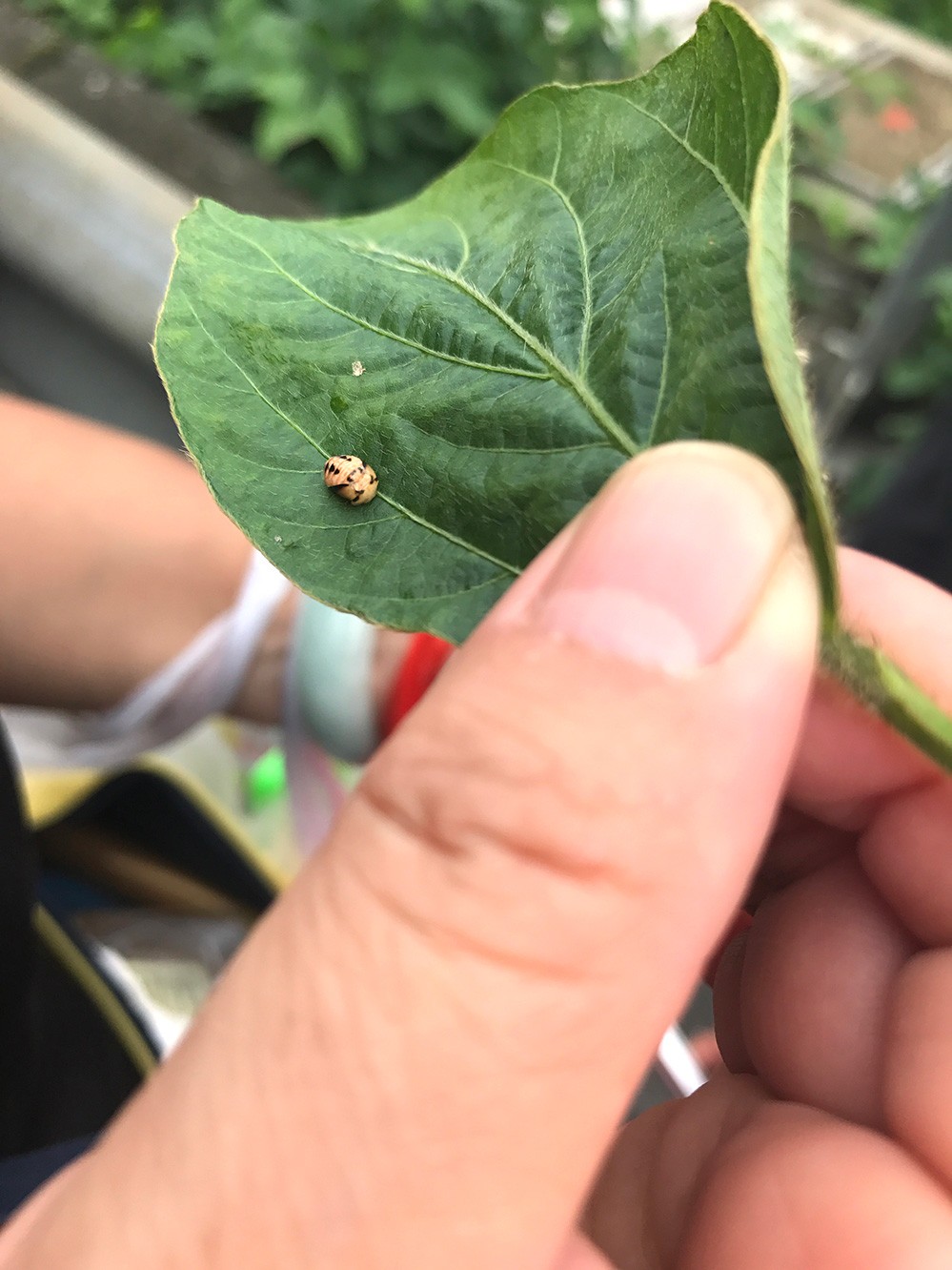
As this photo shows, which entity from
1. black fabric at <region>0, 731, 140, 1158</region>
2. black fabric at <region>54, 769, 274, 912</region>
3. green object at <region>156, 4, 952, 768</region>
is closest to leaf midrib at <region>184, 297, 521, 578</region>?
green object at <region>156, 4, 952, 768</region>

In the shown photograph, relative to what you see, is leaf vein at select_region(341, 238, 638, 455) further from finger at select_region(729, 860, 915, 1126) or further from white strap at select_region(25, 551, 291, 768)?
white strap at select_region(25, 551, 291, 768)

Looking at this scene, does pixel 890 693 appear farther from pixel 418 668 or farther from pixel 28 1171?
pixel 418 668

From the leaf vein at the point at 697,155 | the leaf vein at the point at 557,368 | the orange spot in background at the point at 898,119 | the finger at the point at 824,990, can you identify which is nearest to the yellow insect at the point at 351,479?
the leaf vein at the point at 557,368

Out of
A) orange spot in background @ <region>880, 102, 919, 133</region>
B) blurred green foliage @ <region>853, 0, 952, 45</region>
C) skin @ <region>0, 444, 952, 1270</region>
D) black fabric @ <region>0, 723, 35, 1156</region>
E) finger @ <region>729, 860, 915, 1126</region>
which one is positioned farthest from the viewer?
blurred green foliage @ <region>853, 0, 952, 45</region>

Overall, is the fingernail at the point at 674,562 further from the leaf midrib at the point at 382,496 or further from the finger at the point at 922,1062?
the finger at the point at 922,1062

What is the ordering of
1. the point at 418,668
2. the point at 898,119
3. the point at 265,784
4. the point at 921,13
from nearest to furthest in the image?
the point at 418,668 < the point at 265,784 < the point at 898,119 < the point at 921,13

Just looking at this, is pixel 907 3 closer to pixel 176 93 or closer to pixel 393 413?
pixel 176 93

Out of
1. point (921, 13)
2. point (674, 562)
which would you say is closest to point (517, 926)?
point (674, 562)
